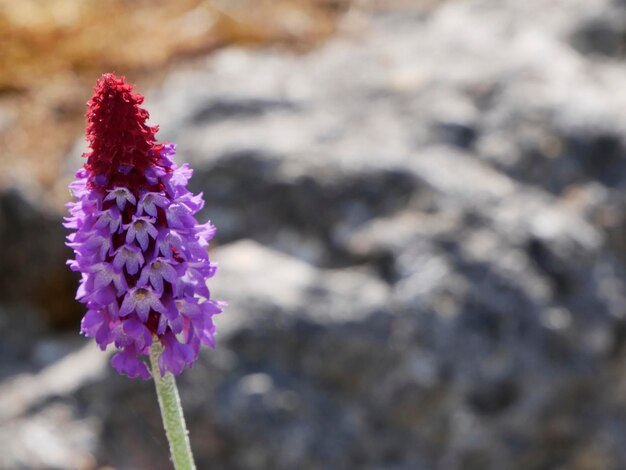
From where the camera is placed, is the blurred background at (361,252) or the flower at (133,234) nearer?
the flower at (133,234)

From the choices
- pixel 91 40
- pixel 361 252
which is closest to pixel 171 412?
pixel 361 252

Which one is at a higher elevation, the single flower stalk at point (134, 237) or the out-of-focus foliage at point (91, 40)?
the out-of-focus foliage at point (91, 40)

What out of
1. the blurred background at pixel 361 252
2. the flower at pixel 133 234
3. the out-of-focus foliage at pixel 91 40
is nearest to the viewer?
the flower at pixel 133 234

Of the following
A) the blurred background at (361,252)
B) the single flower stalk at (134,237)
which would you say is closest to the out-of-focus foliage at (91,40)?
the blurred background at (361,252)

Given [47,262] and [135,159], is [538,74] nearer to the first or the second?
[47,262]

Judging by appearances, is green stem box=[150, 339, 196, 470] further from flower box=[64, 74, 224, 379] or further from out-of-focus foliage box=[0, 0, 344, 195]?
out-of-focus foliage box=[0, 0, 344, 195]

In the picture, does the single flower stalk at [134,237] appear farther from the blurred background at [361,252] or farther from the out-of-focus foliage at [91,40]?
the out-of-focus foliage at [91,40]

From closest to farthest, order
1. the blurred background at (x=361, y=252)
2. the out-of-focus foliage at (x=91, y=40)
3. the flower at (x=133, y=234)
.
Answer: the flower at (x=133, y=234), the blurred background at (x=361, y=252), the out-of-focus foliage at (x=91, y=40)

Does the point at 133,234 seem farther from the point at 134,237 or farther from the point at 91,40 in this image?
the point at 91,40
